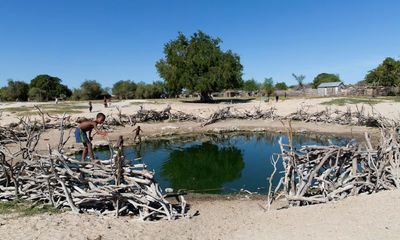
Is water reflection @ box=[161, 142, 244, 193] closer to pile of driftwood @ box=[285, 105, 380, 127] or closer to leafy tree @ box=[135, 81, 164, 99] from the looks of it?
pile of driftwood @ box=[285, 105, 380, 127]

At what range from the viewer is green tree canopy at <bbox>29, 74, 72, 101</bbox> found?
3418 inches

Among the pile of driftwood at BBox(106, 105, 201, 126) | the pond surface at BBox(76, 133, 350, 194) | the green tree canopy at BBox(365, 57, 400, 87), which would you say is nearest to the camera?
the pond surface at BBox(76, 133, 350, 194)

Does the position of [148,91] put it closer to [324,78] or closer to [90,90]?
[90,90]

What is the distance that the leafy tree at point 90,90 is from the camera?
7925cm

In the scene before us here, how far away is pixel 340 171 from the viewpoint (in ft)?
32.1

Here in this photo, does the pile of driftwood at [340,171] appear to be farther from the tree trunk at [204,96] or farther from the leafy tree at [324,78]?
the leafy tree at [324,78]

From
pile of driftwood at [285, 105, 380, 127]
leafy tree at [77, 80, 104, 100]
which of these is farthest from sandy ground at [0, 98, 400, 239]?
leafy tree at [77, 80, 104, 100]

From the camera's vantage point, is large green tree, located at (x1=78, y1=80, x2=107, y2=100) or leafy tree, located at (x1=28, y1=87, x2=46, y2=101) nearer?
leafy tree, located at (x1=28, y1=87, x2=46, y2=101)

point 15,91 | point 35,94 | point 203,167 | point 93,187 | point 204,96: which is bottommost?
point 203,167

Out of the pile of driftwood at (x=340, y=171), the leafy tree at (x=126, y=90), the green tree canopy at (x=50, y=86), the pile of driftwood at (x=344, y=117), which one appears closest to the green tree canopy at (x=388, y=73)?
the pile of driftwood at (x=344, y=117)

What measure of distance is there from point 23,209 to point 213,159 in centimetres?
1166

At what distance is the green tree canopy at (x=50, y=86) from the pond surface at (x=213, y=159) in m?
69.9

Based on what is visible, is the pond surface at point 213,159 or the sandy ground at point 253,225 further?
the pond surface at point 213,159

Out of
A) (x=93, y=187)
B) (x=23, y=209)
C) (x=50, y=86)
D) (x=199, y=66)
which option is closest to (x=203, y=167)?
(x=93, y=187)
